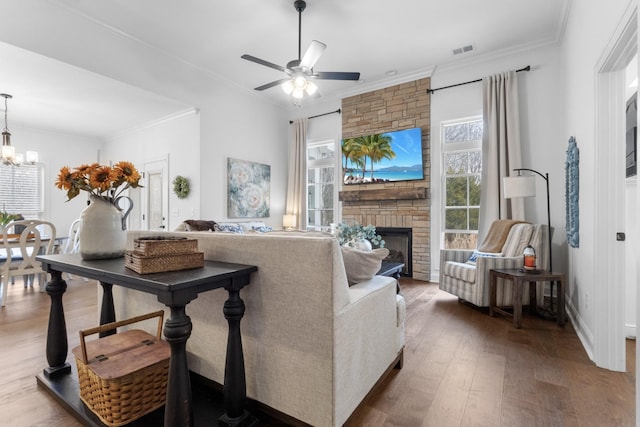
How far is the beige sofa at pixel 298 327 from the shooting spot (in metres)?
1.33

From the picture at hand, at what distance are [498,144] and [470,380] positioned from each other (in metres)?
3.38

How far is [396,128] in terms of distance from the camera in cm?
521

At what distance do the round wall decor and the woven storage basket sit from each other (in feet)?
11.9

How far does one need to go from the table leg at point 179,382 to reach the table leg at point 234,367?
20cm

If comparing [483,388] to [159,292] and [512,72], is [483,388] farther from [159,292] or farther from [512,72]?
[512,72]

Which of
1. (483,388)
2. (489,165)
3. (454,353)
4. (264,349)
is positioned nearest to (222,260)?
(264,349)

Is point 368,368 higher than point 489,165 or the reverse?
the reverse

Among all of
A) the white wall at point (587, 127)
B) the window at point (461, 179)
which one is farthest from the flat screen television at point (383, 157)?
the white wall at point (587, 127)

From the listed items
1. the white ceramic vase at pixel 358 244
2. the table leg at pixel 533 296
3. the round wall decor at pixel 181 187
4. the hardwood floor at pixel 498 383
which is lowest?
the hardwood floor at pixel 498 383

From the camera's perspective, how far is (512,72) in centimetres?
420

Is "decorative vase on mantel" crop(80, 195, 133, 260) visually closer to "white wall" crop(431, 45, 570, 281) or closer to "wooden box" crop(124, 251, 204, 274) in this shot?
"wooden box" crop(124, 251, 204, 274)

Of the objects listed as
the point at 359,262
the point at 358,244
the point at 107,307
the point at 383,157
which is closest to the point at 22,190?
the point at 107,307

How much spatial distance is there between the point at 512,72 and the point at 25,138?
8621 mm

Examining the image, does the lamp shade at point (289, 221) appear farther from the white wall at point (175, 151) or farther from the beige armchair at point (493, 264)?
the beige armchair at point (493, 264)
